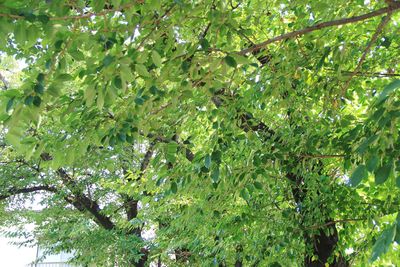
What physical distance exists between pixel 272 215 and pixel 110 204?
5988 millimetres

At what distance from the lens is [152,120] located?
2326 millimetres

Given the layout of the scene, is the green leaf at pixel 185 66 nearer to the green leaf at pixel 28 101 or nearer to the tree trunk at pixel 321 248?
the green leaf at pixel 28 101

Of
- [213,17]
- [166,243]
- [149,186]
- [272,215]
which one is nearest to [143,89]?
[213,17]

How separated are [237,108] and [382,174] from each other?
1.60m

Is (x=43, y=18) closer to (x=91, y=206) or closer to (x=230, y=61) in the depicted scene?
(x=230, y=61)

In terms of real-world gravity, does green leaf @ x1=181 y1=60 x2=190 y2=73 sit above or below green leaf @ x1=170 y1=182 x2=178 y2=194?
above

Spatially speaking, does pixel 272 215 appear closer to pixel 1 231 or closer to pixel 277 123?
pixel 277 123

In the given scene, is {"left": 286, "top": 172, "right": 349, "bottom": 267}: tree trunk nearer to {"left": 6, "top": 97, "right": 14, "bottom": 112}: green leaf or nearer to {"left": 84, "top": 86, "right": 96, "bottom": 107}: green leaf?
{"left": 84, "top": 86, "right": 96, "bottom": 107}: green leaf

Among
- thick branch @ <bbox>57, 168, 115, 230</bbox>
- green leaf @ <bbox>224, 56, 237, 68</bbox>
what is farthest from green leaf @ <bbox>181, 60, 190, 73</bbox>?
thick branch @ <bbox>57, 168, 115, 230</bbox>

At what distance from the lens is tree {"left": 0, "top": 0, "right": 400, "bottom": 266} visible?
1599 millimetres

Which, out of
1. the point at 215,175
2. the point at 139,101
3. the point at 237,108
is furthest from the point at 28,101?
the point at 237,108

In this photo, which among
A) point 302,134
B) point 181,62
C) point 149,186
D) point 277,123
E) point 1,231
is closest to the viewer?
point 181,62

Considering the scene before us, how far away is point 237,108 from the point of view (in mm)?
2904

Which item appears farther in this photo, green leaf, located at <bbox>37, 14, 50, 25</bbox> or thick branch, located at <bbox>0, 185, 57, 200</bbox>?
thick branch, located at <bbox>0, 185, 57, 200</bbox>
